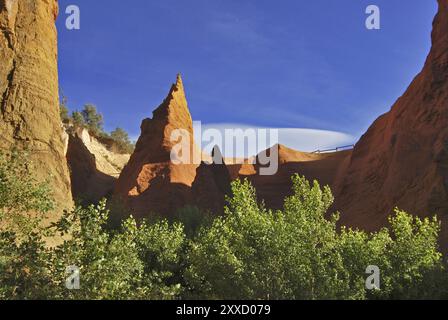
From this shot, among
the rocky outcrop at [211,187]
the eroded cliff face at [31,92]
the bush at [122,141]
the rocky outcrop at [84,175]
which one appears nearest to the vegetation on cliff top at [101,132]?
the bush at [122,141]

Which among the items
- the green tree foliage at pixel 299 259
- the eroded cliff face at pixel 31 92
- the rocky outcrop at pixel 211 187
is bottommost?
the green tree foliage at pixel 299 259

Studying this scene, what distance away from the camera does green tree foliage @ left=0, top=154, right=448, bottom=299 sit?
28.3 feet

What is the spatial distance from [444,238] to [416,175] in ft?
20.9

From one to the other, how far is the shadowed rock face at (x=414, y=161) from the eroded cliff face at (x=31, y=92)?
17345 millimetres

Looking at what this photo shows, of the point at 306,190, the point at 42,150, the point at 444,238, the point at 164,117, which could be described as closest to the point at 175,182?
the point at 164,117

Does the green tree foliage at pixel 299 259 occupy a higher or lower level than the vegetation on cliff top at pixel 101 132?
lower

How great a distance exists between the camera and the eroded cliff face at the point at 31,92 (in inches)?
620

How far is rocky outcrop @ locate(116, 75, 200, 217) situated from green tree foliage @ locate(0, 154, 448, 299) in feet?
67.1

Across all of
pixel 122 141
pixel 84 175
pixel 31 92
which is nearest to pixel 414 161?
pixel 31 92

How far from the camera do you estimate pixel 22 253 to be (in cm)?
945

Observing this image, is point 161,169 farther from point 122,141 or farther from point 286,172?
point 122,141

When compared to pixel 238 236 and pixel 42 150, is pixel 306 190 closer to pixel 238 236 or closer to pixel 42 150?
pixel 238 236

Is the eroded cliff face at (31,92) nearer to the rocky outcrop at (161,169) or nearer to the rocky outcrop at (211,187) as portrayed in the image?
the rocky outcrop at (161,169)

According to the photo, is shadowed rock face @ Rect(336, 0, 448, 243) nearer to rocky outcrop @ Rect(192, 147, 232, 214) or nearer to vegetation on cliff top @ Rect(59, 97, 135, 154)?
rocky outcrop @ Rect(192, 147, 232, 214)
